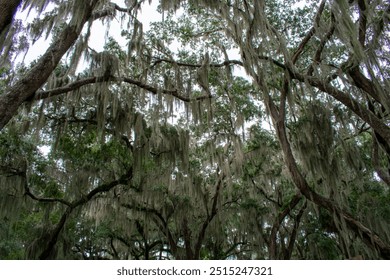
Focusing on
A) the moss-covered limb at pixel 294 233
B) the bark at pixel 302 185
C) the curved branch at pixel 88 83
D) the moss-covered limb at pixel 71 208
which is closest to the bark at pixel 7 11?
the curved branch at pixel 88 83

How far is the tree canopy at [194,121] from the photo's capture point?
5.27 meters

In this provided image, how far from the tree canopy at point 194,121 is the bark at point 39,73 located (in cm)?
2

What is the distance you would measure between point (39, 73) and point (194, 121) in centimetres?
377

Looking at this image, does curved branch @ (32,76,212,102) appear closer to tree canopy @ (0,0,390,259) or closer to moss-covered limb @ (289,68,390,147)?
tree canopy @ (0,0,390,259)

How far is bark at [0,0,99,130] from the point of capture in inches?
145

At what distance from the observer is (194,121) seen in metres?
7.31

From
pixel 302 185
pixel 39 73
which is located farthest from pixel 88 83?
pixel 302 185

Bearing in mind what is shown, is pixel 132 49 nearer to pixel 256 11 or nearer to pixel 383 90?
pixel 256 11

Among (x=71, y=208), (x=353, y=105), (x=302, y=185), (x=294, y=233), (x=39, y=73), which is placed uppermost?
(x=353, y=105)

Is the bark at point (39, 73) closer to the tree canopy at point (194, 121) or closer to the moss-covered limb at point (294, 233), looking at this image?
the tree canopy at point (194, 121)

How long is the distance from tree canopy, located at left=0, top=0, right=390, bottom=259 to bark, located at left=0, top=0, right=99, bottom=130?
0.05 feet

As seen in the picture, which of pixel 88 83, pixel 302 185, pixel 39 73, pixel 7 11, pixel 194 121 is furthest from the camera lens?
pixel 194 121

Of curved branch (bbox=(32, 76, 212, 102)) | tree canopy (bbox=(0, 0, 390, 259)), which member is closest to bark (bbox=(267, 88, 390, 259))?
tree canopy (bbox=(0, 0, 390, 259))

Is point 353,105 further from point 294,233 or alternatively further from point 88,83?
point 294,233
